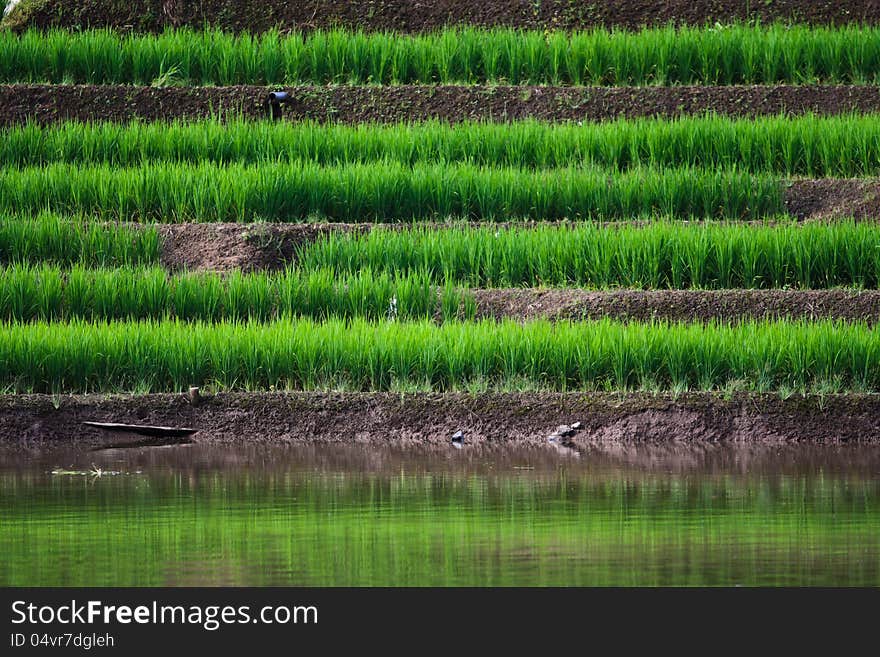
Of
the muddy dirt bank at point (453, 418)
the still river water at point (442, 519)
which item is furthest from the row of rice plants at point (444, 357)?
the still river water at point (442, 519)

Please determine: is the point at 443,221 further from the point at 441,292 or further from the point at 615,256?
the point at 615,256

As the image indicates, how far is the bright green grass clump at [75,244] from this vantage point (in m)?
9.17

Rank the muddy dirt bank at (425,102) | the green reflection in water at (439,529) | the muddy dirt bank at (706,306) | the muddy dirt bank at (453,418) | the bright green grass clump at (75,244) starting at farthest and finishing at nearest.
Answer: the muddy dirt bank at (425,102) → the bright green grass clump at (75,244) → the muddy dirt bank at (706,306) → the muddy dirt bank at (453,418) → the green reflection in water at (439,529)

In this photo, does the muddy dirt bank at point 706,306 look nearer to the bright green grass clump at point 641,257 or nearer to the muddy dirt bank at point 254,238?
the bright green grass clump at point 641,257

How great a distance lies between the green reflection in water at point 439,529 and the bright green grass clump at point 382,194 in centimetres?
437

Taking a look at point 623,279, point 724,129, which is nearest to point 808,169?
point 724,129

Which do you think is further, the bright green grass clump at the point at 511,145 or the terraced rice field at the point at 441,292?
the bright green grass clump at the point at 511,145

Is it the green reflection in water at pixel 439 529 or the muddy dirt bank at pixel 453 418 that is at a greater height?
the green reflection in water at pixel 439 529

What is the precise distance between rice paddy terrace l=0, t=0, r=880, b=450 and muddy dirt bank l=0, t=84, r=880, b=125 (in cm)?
3

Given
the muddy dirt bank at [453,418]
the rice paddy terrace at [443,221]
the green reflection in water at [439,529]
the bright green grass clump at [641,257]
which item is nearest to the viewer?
the green reflection in water at [439,529]

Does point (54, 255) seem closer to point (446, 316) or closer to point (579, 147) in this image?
point (446, 316)

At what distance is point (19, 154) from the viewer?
10695 millimetres

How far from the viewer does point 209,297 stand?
28.0 ft

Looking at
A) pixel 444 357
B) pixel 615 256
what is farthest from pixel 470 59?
pixel 444 357
